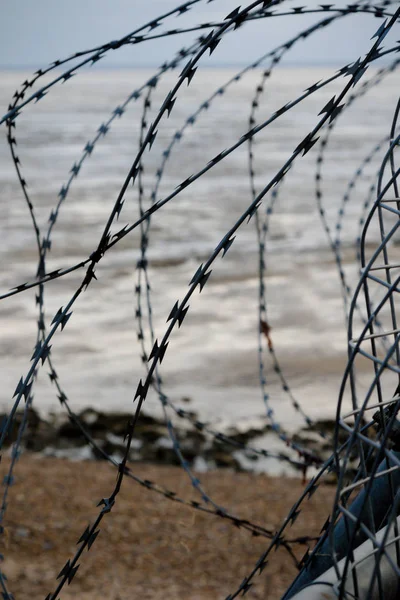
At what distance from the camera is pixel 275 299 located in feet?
29.6

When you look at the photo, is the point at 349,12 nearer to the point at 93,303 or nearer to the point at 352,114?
the point at 93,303

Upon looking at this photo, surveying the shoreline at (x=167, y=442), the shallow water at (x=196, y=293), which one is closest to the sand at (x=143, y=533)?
the shoreline at (x=167, y=442)

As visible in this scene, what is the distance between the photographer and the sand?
3793mm

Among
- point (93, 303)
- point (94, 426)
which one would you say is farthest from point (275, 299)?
point (94, 426)

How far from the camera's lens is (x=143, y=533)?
435 cm

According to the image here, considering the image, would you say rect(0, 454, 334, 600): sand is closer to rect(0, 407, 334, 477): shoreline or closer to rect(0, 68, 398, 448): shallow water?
rect(0, 407, 334, 477): shoreline

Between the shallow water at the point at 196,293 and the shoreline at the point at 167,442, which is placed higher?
the shallow water at the point at 196,293

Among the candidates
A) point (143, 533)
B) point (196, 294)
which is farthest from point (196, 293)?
point (143, 533)

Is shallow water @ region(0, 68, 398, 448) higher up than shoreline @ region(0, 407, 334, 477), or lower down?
higher up

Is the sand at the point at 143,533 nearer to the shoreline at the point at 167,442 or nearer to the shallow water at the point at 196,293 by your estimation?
the shoreline at the point at 167,442

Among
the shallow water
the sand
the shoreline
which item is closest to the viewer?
the sand

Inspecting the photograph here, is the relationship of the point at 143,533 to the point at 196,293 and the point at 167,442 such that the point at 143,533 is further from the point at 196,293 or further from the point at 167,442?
the point at 196,293

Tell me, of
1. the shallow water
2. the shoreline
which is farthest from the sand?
the shallow water

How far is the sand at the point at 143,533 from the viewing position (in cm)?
379
